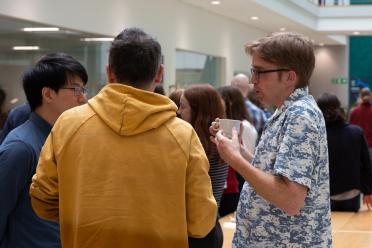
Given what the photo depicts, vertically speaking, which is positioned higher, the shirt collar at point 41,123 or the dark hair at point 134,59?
the dark hair at point 134,59

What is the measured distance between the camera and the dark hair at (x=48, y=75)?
2836mm

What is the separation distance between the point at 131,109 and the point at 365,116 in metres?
12.6

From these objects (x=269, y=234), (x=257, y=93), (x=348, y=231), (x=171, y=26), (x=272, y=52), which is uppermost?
(x=171, y=26)

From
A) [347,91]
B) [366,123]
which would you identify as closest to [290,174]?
[366,123]

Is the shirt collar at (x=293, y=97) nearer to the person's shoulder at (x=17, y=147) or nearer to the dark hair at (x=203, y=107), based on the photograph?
the person's shoulder at (x=17, y=147)

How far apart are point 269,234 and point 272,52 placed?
0.68 m

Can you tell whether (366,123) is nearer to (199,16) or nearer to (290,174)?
(199,16)

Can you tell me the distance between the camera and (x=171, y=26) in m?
12.5

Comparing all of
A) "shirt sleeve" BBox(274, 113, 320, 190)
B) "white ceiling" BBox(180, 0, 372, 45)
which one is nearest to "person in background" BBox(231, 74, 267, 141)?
"white ceiling" BBox(180, 0, 372, 45)

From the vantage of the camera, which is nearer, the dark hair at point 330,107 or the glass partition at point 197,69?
the dark hair at point 330,107

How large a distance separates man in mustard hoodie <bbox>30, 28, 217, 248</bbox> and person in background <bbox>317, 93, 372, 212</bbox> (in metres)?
4.64

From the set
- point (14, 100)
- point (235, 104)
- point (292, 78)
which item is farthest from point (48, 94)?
point (14, 100)

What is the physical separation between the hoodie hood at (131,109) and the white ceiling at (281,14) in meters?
11.3

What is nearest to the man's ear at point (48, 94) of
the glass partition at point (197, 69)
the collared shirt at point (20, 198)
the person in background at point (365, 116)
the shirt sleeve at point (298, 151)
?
the collared shirt at point (20, 198)
